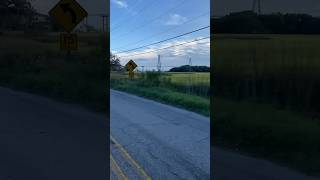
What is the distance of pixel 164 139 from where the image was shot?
511 inches

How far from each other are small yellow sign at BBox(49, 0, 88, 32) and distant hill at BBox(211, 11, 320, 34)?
5.74ft

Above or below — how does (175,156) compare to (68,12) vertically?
below

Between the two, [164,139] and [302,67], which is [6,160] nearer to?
[302,67]

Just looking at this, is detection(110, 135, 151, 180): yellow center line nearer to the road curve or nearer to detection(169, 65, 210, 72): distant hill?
the road curve

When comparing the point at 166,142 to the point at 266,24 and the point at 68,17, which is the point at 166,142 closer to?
the point at 266,24

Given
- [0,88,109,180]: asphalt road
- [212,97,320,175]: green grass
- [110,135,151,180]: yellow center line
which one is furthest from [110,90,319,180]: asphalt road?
[0,88,109,180]: asphalt road

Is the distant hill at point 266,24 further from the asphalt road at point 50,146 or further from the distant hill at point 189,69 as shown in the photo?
the distant hill at point 189,69

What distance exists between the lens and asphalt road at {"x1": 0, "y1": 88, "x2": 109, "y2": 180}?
680 cm

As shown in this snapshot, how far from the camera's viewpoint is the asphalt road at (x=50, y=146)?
680 centimetres

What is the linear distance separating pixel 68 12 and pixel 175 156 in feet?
15.2

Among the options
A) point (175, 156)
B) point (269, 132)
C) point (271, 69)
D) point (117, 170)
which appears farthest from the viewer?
point (175, 156)

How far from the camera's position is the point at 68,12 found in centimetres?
655

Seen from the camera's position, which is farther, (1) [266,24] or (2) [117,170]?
(2) [117,170]

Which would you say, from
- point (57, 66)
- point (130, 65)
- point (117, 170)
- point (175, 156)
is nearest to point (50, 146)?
point (57, 66)
